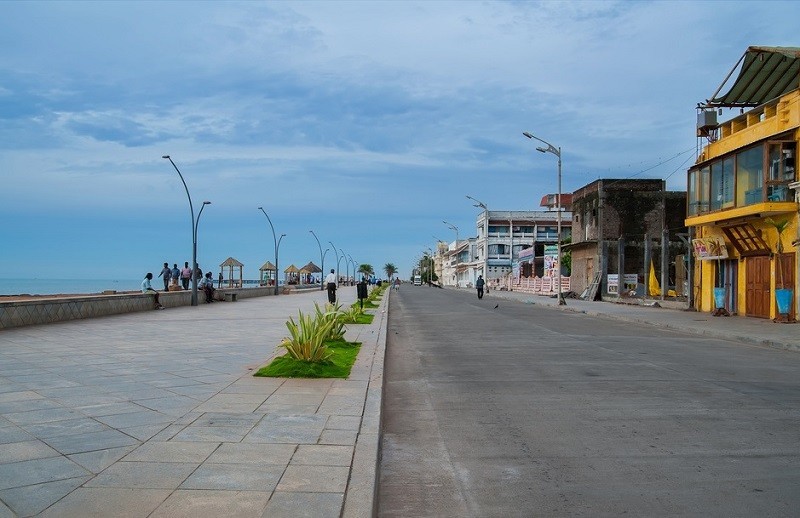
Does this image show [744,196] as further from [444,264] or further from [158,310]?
[444,264]

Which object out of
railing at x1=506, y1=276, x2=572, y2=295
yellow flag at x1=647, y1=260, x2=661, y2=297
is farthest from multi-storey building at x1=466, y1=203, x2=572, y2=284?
yellow flag at x1=647, y1=260, x2=661, y2=297

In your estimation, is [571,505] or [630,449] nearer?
[571,505]

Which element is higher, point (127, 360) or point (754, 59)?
point (754, 59)

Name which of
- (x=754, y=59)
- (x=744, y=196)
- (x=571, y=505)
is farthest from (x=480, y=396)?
(x=754, y=59)

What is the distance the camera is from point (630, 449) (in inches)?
250

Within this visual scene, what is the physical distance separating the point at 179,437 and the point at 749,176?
2370 centimetres

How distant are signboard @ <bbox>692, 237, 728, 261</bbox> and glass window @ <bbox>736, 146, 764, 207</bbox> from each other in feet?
8.05

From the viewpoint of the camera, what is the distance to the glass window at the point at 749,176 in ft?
76.8

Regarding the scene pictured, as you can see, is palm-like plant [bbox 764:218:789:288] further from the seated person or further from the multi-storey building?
the multi-storey building

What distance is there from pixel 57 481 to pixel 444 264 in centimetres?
17095

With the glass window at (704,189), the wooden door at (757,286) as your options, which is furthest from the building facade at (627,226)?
the wooden door at (757,286)

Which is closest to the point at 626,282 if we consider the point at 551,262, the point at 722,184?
Result: the point at 551,262

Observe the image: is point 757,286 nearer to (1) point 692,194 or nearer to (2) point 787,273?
(2) point 787,273

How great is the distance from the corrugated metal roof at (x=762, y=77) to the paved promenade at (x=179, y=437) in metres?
21.8
